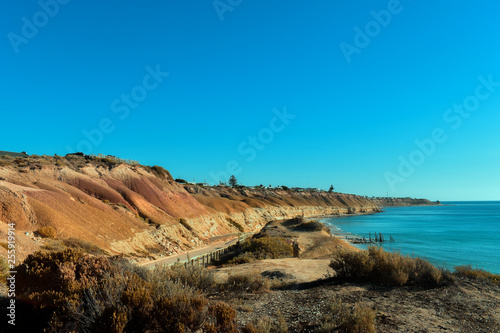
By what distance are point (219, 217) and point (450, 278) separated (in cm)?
6068

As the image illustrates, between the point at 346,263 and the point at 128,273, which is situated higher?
the point at 128,273

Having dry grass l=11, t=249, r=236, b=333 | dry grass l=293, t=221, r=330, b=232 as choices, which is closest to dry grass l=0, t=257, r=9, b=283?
dry grass l=11, t=249, r=236, b=333

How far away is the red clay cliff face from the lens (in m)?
25.4

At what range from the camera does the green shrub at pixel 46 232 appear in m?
22.0

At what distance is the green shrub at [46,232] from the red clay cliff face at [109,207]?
939 millimetres

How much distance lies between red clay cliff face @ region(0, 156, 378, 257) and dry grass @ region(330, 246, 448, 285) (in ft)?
68.6

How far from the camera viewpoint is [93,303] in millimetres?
6270

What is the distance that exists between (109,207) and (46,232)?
51.7 feet

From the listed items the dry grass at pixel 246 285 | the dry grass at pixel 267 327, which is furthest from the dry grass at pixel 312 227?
the dry grass at pixel 267 327

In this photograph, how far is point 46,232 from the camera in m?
22.2

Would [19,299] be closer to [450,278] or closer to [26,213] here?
[450,278]

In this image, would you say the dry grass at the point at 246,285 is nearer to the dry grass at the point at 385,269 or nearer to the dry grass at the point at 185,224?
the dry grass at the point at 385,269

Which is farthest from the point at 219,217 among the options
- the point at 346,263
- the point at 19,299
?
the point at 19,299

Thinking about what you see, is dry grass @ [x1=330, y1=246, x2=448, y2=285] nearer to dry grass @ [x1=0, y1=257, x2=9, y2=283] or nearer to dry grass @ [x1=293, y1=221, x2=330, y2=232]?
dry grass @ [x1=0, y1=257, x2=9, y2=283]
